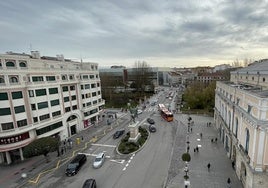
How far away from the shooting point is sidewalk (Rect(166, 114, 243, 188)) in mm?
20484

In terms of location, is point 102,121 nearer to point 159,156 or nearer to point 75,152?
point 75,152

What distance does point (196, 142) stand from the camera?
32188 mm

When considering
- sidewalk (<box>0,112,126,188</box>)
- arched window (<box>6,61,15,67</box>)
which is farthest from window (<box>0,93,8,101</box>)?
sidewalk (<box>0,112,126,188</box>)

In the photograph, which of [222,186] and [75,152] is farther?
[75,152]

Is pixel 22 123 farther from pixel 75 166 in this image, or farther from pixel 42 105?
pixel 75 166

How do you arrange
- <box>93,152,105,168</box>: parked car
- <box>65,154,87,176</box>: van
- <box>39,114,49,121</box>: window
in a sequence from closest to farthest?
<box>65,154,87,176</box>: van, <box>93,152,105,168</box>: parked car, <box>39,114,49,121</box>: window

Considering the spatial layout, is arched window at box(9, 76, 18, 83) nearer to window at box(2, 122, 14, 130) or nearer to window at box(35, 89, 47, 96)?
window at box(35, 89, 47, 96)

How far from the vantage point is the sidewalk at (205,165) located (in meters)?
20.5

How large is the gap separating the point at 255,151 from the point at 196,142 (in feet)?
51.9

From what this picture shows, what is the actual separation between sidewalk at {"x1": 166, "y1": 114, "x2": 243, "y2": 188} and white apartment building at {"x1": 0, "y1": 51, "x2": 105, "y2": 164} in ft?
75.9

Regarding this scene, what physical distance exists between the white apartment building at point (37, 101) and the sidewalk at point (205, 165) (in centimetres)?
2314

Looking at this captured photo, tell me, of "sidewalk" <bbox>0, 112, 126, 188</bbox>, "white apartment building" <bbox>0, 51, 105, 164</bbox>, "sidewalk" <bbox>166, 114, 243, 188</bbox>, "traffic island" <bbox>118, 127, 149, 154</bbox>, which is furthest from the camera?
"traffic island" <bbox>118, 127, 149, 154</bbox>

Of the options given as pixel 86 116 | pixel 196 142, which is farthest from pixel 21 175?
pixel 196 142

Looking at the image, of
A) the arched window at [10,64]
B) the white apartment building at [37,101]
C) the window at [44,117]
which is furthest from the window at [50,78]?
the window at [44,117]
